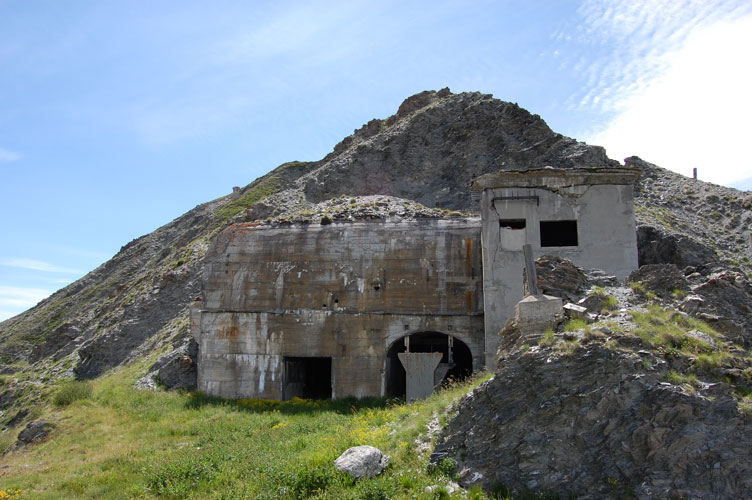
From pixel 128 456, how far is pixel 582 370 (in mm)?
12466

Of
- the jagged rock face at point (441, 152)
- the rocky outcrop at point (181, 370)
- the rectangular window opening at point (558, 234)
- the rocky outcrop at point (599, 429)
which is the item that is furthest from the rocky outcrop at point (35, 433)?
the jagged rock face at point (441, 152)

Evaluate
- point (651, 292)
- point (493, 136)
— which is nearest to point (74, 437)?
point (651, 292)

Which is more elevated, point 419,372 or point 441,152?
point 441,152

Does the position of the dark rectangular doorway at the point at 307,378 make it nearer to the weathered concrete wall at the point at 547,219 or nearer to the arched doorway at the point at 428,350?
the arched doorway at the point at 428,350

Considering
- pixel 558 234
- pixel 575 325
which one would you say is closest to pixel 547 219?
pixel 558 234

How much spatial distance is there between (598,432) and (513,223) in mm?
10846

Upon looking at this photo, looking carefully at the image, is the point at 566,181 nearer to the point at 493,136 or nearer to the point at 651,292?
the point at 651,292

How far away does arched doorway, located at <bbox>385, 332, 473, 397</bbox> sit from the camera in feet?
69.1

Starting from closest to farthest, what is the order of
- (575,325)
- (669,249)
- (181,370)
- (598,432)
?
(598,432) < (575,325) < (181,370) < (669,249)

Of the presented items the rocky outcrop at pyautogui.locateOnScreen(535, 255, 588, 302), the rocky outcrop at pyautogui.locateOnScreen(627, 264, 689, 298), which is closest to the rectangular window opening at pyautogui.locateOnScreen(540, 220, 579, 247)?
the rocky outcrop at pyautogui.locateOnScreen(535, 255, 588, 302)

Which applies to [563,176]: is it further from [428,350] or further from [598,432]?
[598,432]

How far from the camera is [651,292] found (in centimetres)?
1277

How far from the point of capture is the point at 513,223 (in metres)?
20.0

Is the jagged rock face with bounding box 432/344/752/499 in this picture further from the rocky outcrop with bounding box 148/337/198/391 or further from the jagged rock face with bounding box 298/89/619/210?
the jagged rock face with bounding box 298/89/619/210
